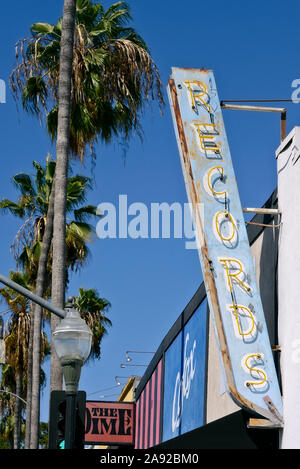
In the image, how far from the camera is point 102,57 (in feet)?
64.6

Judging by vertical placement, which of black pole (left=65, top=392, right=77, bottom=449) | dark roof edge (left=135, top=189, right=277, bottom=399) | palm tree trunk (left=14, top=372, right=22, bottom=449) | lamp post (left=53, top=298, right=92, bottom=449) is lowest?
black pole (left=65, top=392, right=77, bottom=449)

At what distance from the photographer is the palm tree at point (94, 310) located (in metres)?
40.7

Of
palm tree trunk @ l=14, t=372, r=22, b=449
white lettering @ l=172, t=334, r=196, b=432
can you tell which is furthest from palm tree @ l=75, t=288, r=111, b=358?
white lettering @ l=172, t=334, r=196, b=432

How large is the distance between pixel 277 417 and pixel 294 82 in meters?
5.68

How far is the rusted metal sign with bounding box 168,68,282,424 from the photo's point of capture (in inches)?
496

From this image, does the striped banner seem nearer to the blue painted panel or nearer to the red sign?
the red sign

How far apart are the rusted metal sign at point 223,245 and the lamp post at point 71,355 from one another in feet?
8.04

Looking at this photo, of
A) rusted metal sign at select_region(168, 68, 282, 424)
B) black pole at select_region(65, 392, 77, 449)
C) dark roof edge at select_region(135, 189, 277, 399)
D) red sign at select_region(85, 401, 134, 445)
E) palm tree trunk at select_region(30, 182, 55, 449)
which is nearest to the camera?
black pole at select_region(65, 392, 77, 449)

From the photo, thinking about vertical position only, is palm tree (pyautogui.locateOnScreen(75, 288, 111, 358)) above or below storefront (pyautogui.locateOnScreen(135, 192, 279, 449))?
above

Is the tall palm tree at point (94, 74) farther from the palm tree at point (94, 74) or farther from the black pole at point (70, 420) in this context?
the black pole at point (70, 420)

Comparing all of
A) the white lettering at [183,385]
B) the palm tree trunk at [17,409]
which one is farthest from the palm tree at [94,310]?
the white lettering at [183,385]

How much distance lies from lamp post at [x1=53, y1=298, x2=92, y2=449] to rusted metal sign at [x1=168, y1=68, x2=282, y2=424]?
245 centimetres
